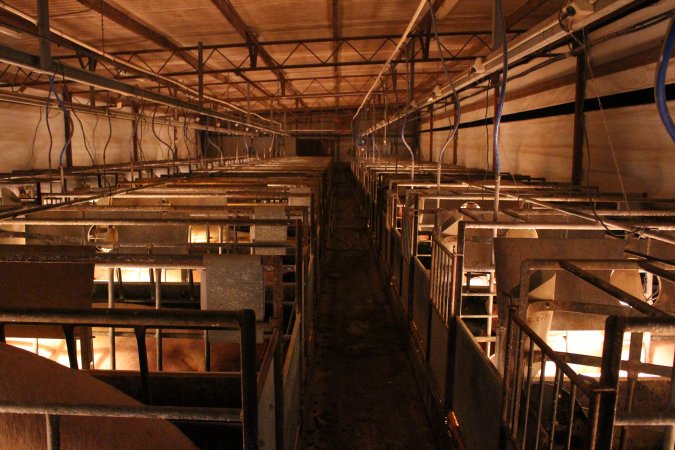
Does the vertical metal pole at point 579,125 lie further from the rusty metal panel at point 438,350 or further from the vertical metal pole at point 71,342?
the vertical metal pole at point 71,342

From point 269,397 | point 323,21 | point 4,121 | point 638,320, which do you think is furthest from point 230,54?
point 638,320

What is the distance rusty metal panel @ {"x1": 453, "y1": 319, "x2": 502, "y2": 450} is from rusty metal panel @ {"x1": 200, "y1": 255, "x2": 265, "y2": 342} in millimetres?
1150

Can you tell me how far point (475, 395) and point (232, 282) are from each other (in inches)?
56.3

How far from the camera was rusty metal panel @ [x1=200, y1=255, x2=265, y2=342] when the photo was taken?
2.08 m

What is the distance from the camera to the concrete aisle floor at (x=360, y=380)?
146 inches

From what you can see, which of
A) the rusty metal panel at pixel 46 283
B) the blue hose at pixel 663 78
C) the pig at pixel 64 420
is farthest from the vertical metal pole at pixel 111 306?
the blue hose at pixel 663 78

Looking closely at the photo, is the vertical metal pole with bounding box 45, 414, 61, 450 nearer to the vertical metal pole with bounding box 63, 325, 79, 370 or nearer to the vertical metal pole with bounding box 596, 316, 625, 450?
the vertical metal pole with bounding box 63, 325, 79, 370

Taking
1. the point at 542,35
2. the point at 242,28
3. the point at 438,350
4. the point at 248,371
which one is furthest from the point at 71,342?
the point at 242,28

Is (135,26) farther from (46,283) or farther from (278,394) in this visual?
(278,394)

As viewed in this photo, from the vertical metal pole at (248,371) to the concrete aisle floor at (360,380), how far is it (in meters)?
2.52

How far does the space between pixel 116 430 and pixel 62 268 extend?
39.7 inches

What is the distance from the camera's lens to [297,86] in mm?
16172

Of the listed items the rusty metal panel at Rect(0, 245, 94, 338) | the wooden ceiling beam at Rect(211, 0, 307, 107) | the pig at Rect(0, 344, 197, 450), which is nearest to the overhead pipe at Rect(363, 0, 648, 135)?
the pig at Rect(0, 344, 197, 450)

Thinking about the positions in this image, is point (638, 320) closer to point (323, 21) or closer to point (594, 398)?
point (594, 398)
